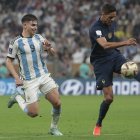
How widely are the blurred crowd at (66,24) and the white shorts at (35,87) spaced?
54.7 feet

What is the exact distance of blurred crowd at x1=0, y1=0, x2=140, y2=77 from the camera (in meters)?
29.8

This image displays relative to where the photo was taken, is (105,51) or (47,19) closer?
(105,51)

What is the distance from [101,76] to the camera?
41.2 ft

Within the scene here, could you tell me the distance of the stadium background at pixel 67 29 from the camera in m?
28.7

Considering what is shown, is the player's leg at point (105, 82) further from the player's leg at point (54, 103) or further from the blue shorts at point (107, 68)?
the player's leg at point (54, 103)

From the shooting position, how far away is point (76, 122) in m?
15.6

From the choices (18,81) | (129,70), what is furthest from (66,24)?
(18,81)

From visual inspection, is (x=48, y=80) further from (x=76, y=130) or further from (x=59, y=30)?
(x=59, y=30)

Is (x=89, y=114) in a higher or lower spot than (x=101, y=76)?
lower

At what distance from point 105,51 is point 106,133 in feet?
5.22

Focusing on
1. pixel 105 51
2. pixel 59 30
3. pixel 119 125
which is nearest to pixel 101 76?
pixel 105 51

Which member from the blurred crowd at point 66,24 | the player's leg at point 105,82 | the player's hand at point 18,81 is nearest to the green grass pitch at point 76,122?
the player's leg at point 105,82

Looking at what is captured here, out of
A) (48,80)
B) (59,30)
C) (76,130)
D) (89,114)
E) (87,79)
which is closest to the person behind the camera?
(48,80)

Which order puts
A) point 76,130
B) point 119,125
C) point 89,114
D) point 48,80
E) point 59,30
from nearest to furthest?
point 48,80 → point 76,130 → point 119,125 → point 89,114 → point 59,30
